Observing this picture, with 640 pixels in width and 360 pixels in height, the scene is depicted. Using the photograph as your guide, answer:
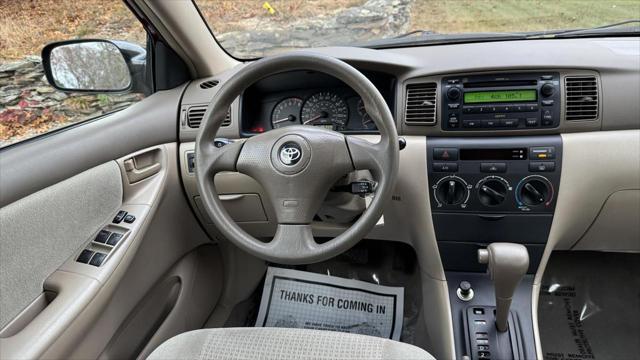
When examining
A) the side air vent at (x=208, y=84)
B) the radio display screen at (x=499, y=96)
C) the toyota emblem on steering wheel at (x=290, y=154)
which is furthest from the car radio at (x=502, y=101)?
the side air vent at (x=208, y=84)

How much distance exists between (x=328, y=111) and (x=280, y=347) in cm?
88

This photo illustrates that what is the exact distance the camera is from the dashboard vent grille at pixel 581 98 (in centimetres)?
153

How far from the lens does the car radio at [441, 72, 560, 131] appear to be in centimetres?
154

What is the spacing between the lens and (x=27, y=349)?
3.60ft

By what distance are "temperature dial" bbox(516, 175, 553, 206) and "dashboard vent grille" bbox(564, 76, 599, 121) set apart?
224 mm

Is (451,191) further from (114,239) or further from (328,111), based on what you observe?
(114,239)

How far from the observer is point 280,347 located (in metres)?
1.21

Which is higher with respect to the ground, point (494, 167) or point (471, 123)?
point (471, 123)

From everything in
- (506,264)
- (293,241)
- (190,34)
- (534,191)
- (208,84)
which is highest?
(190,34)

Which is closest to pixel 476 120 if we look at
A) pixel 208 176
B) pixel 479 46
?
pixel 479 46

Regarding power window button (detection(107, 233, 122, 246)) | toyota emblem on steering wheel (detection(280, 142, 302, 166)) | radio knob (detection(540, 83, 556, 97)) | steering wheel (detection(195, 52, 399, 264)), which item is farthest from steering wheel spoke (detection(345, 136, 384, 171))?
power window button (detection(107, 233, 122, 246))

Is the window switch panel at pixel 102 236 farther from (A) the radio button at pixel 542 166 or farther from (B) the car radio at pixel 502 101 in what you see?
(A) the radio button at pixel 542 166

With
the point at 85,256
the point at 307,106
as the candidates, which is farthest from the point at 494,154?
the point at 85,256

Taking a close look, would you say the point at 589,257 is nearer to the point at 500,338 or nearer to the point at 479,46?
the point at 500,338
